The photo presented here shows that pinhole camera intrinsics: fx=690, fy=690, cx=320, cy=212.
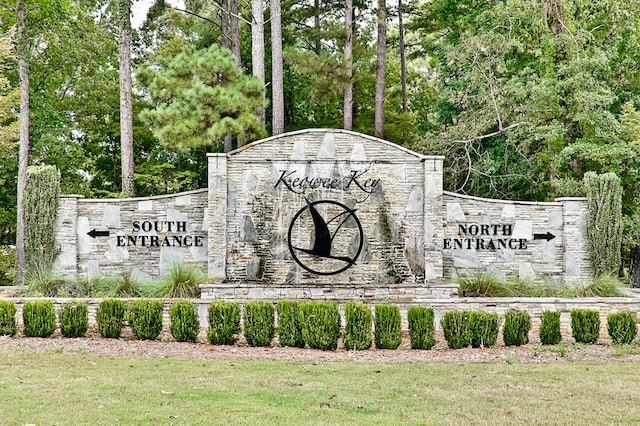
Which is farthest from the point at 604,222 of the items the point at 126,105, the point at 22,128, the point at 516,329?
the point at 22,128

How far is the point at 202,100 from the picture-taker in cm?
1549

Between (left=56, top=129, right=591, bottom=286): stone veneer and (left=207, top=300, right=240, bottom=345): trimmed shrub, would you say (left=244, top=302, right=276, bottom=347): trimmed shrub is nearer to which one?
(left=207, top=300, right=240, bottom=345): trimmed shrub

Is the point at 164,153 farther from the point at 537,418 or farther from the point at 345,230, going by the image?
the point at 537,418

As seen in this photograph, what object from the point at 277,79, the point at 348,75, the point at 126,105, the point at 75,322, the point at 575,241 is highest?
the point at 348,75

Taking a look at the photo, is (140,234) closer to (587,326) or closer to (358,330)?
(358,330)

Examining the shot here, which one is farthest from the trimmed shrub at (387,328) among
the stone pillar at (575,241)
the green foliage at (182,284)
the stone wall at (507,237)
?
the stone pillar at (575,241)

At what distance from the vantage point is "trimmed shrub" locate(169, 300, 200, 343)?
9.88m

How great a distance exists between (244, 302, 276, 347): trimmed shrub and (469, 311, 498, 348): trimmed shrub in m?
2.77

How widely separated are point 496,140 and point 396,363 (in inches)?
456

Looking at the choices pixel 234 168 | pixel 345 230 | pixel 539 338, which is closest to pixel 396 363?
pixel 539 338

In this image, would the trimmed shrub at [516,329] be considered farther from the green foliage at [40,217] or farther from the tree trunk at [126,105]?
the tree trunk at [126,105]

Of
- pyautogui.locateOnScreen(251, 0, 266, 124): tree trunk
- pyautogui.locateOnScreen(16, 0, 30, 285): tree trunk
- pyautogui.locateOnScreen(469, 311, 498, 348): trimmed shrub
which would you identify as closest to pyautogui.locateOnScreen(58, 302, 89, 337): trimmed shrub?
pyautogui.locateOnScreen(469, 311, 498, 348): trimmed shrub

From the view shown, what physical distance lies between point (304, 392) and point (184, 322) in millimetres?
3482

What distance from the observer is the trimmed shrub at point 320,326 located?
31.1ft
